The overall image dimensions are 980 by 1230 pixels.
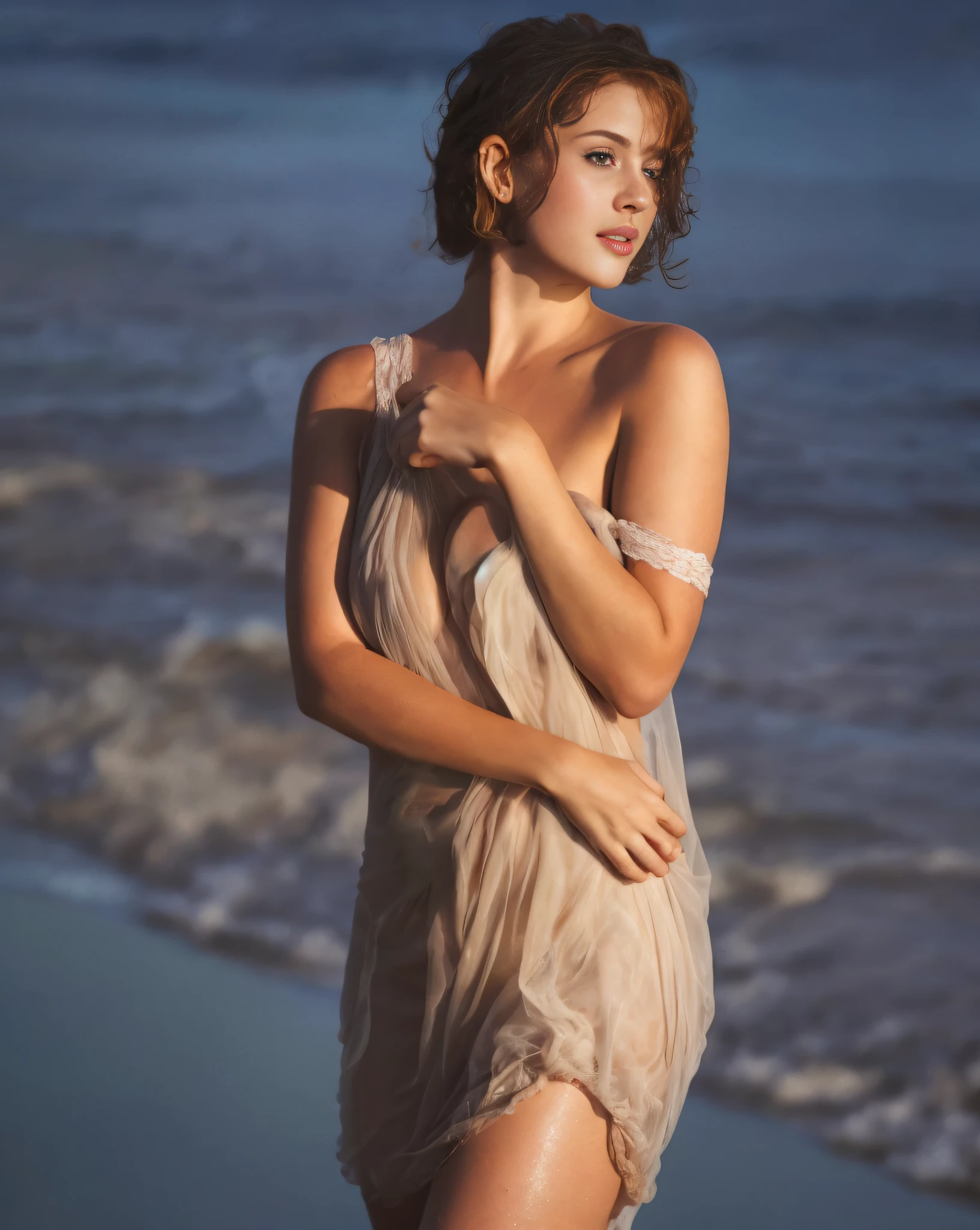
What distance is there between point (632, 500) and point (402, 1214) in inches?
28.3

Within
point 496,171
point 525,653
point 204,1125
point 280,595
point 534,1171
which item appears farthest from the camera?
point 280,595

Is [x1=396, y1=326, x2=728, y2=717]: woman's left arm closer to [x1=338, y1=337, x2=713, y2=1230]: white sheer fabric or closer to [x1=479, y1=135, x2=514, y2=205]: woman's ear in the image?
[x1=338, y1=337, x2=713, y2=1230]: white sheer fabric

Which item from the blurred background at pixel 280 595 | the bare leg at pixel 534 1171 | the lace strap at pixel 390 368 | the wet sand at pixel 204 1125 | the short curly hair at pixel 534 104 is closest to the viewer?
the bare leg at pixel 534 1171

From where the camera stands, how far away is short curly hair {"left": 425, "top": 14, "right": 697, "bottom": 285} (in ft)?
4.30

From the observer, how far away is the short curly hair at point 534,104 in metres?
1.31

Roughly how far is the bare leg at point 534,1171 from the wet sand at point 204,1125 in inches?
47.6

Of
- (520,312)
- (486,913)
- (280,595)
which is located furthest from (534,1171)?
(280,595)

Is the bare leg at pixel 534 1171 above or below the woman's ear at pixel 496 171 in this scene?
below

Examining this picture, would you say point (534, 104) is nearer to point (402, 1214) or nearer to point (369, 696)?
point (369, 696)

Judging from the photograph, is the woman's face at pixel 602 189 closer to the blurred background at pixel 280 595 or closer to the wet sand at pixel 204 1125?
the blurred background at pixel 280 595

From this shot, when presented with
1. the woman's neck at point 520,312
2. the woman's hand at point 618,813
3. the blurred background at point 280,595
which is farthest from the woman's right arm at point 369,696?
the blurred background at point 280,595

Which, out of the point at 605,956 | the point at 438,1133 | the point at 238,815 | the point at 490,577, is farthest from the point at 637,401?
the point at 238,815

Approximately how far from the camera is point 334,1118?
261cm

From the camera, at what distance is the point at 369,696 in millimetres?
1305
